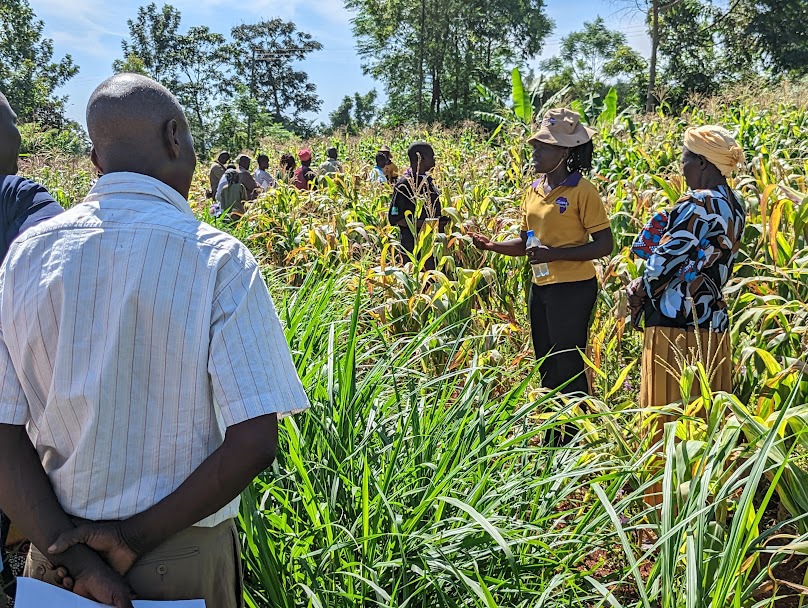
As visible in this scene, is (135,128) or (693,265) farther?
(693,265)

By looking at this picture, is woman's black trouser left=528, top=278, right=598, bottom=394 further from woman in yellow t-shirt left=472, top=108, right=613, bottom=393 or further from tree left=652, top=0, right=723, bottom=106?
tree left=652, top=0, right=723, bottom=106

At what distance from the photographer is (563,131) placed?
392 centimetres

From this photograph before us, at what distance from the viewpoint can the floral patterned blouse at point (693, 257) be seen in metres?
3.16

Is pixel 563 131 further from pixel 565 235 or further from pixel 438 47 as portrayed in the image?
pixel 438 47

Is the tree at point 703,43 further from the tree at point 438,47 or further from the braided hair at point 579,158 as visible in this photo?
the braided hair at point 579,158

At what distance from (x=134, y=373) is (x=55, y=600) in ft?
1.39

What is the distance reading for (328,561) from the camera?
2.06 meters

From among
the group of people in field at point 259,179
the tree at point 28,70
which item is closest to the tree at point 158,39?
the tree at point 28,70

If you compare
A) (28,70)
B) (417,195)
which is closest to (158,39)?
(28,70)

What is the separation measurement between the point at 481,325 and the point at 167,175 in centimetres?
339

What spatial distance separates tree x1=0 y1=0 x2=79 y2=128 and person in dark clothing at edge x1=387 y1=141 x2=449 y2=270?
107 ft

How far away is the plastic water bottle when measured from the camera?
3.96m

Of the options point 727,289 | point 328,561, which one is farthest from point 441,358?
point 328,561

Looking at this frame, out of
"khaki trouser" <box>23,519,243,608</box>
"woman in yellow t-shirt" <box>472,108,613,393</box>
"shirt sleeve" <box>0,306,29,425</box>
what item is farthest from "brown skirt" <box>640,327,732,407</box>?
"shirt sleeve" <box>0,306,29,425</box>
